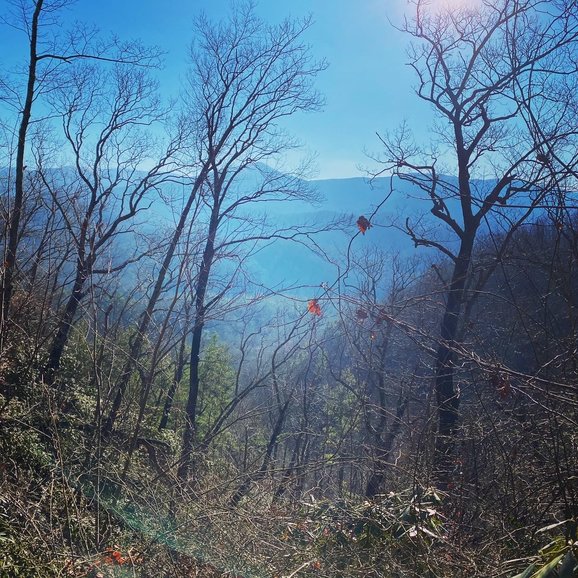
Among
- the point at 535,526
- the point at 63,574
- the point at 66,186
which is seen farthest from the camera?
the point at 66,186

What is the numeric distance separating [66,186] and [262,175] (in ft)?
15.6

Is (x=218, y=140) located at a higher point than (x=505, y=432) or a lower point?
higher

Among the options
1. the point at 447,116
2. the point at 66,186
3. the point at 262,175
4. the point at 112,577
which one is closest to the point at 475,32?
the point at 447,116

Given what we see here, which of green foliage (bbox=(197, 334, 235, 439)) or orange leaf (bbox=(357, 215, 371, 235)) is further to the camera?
green foliage (bbox=(197, 334, 235, 439))

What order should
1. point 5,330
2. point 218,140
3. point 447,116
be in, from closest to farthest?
point 5,330
point 447,116
point 218,140

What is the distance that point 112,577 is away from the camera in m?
4.24

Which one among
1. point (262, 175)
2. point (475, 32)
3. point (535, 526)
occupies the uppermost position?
point (475, 32)

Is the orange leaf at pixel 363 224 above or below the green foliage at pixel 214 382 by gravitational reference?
above

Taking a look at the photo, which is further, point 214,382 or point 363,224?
point 214,382

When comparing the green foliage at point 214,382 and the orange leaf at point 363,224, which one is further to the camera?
the green foliage at point 214,382

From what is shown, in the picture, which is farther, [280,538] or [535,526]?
[280,538]

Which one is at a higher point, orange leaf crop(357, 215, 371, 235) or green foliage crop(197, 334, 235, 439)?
orange leaf crop(357, 215, 371, 235)

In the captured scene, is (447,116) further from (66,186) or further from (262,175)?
(66,186)

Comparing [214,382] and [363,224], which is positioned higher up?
[363,224]
